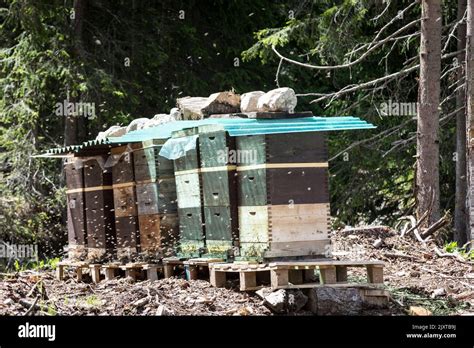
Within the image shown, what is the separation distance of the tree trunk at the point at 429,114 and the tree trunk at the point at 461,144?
251 centimetres

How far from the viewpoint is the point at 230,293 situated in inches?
501

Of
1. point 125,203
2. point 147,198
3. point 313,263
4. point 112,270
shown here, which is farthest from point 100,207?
point 313,263

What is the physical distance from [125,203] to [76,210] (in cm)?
176

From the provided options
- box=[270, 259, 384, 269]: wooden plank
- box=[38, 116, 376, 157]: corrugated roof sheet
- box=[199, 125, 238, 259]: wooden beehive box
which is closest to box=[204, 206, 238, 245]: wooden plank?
box=[199, 125, 238, 259]: wooden beehive box

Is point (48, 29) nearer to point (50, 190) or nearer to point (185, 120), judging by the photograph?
point (50, 190)

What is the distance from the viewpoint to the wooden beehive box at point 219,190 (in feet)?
41.5

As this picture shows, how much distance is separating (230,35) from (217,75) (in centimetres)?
160

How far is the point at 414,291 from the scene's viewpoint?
13.0 m

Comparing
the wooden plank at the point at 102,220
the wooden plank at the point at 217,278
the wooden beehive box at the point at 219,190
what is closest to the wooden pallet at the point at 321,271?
the wooden beehive box at the point at 219,190

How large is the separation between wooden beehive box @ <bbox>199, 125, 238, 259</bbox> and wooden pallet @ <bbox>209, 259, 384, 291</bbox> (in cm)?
36

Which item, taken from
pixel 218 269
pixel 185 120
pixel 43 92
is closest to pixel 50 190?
pixel 43 92

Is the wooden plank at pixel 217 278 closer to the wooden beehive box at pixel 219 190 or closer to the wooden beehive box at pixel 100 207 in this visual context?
the wooden beehive box at pixel 219 190

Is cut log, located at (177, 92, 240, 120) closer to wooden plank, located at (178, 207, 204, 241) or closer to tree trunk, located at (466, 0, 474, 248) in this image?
wooden plank, located at (178, 207, 204, 241)

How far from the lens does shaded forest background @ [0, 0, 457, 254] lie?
21.7 metres
